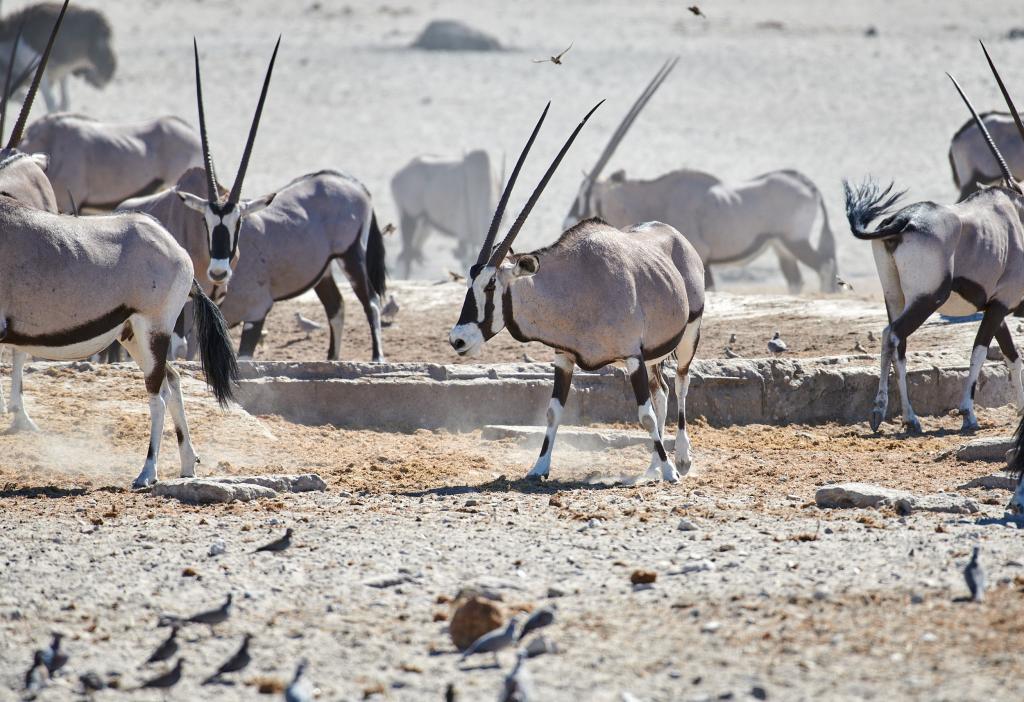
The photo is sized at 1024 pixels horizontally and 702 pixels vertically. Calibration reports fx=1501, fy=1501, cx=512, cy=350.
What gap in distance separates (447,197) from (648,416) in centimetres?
1919

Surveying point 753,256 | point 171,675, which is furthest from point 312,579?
point 753,256

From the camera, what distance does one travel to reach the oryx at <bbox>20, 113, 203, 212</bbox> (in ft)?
51.5

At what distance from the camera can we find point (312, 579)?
573 centimetres

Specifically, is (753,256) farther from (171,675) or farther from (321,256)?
(171,675)

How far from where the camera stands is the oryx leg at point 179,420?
312 inches

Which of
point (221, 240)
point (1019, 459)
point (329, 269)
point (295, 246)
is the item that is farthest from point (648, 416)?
point (329, 269)

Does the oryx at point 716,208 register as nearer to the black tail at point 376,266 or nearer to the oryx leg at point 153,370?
the black tail at point 376,266

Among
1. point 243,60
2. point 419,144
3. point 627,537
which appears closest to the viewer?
point 627,537

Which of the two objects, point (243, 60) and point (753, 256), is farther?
point (243, 60)

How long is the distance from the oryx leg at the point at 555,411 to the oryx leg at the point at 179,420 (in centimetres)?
179

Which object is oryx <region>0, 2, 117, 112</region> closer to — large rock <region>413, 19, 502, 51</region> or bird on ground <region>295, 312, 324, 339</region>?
bird on ground <region>295, 312, 324, 339</region>

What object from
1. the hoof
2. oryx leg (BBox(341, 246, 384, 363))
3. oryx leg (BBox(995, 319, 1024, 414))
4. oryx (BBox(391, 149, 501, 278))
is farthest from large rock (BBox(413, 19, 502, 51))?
the hoof

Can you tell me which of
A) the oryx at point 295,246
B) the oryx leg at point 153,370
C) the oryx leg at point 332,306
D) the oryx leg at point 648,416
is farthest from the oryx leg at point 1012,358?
the oryx leg at point 153,370

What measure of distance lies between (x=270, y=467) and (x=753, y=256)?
12.8 m
